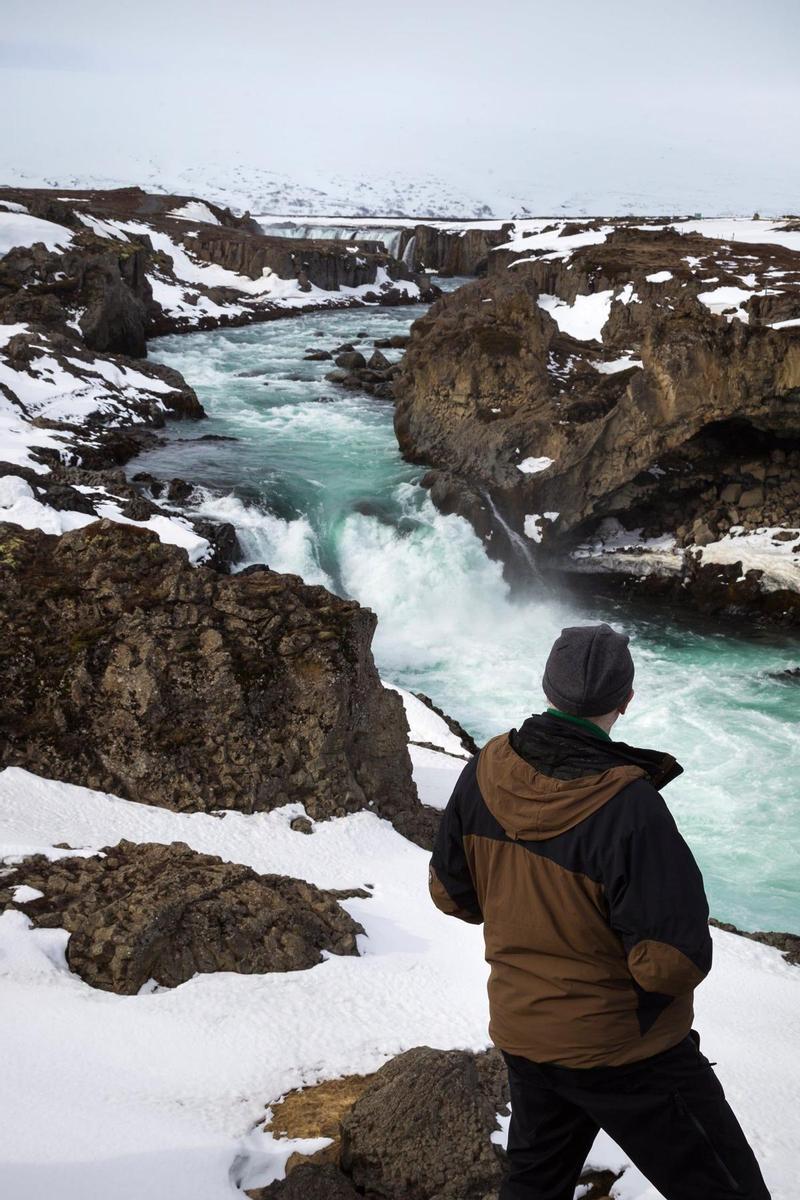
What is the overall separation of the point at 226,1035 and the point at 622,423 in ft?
68.6

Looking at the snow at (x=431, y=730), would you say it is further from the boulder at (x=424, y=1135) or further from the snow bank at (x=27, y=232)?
the snow bank at (x=27, y=232)

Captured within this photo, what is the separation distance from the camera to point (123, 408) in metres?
27.1

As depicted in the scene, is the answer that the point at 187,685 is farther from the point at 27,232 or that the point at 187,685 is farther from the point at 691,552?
the point at 27,232

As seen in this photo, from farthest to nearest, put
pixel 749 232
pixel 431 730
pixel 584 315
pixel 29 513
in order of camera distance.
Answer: pixel 749 232, pixel 584 315, pixel 29 513, pixel 431 730

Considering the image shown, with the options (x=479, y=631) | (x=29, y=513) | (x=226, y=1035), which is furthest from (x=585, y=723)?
(x=479, y=631)

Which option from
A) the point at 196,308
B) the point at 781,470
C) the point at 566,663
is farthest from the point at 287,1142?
the point at 196,308

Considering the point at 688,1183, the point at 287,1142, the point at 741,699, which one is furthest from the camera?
the point at 741,699

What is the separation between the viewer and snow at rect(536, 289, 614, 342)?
29.2 m

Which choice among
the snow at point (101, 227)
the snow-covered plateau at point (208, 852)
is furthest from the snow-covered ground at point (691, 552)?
the snow at point (101, 227)

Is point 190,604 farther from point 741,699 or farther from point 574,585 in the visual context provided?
point 574,585

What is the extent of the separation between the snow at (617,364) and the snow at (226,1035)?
65.9ft

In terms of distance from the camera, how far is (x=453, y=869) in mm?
3357

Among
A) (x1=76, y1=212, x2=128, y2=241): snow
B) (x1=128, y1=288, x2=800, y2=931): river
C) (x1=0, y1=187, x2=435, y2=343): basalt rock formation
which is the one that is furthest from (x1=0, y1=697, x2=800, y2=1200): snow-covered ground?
(x1=76, y1=212, x2=128, y2=241): snow

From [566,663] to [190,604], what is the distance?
6.58 metres
